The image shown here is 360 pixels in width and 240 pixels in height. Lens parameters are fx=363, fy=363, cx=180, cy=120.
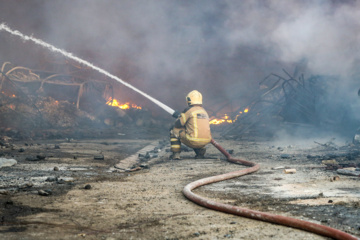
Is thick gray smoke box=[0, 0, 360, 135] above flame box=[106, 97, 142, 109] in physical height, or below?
above

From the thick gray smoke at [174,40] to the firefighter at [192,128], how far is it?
8.52 m

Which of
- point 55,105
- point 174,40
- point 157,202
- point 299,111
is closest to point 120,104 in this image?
point 174,40

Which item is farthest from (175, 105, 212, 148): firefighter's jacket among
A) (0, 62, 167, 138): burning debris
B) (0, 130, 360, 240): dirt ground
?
(0, 62, 167, 138): burning debris

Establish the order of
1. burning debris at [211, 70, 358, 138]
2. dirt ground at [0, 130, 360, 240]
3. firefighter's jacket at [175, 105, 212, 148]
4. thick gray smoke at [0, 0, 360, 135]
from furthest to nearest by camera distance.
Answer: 1. thick gray smoke at [0, 0, 360, 135]
2. burning debris at [211, 70, 358, 138]
3. firefighter's jacket at [175, 105, 212, 148]
4. dirt ground at [0, 130, 360, 240]

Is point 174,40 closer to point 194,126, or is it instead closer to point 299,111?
point 299,111

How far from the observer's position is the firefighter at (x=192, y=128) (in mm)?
8047

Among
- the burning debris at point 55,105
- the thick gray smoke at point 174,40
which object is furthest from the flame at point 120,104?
the thick gray smoke at point 174,40

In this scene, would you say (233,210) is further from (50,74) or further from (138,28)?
(138,28)

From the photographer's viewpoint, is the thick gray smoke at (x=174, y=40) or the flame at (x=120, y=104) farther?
the flame at (x=120, y=104)

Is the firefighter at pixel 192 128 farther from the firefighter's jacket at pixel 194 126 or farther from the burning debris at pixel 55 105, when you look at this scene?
the burning debris at pixel 55 105

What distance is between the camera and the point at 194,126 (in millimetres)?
8023

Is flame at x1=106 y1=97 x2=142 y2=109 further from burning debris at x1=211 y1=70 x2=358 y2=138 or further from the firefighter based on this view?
the firefighter

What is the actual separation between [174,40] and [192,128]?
14169mm

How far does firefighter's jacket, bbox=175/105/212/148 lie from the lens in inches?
316
